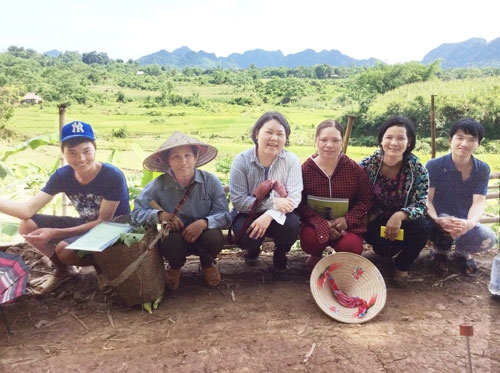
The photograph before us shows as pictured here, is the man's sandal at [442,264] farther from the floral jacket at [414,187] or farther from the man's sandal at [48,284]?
the man's sandal at [48,284]

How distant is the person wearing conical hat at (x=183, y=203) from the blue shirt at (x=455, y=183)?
153 cm

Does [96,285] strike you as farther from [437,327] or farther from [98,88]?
[98,88]

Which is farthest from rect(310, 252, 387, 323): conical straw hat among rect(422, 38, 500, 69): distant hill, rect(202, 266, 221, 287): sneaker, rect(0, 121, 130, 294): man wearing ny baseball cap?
rect(422, 38, 500, 69): distant hill

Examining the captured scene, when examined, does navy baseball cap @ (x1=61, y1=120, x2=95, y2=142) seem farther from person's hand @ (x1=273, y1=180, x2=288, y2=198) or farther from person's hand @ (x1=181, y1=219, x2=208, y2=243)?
person's hand @ (x1=273, y1=180, x2=288, y2=198)

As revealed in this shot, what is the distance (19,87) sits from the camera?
9.03m

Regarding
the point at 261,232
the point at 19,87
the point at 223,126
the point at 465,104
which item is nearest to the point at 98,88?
the point at 19,87

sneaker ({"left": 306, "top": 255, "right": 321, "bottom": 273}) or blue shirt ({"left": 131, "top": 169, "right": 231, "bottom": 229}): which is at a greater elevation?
blue shirt ({"left": 131, "top": 169, "right": 231, "bottom": 229})

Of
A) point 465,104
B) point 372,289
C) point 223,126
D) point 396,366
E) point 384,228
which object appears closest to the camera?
point 396,366

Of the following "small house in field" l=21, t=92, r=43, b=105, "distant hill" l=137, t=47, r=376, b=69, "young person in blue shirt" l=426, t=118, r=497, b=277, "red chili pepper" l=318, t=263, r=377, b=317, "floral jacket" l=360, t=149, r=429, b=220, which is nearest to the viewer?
"red chili pepper" l=318, t=263, r=377, b=317

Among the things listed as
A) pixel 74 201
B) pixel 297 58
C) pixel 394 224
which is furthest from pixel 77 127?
pixel 297 58

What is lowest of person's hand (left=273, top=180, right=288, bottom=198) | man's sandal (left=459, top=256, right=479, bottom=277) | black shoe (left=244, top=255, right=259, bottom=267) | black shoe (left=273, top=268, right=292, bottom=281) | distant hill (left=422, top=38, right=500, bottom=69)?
man's sandal (left=459, top=256, right=479, bottom=277)

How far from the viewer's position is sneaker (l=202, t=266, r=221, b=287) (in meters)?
2.55

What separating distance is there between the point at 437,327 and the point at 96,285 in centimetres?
211

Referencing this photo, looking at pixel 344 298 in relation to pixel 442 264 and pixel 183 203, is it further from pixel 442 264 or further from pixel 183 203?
pixel 183 203
